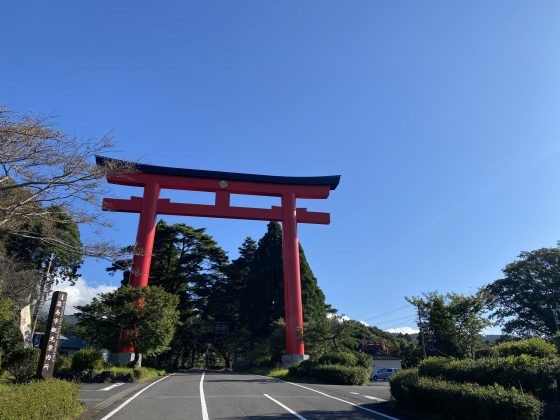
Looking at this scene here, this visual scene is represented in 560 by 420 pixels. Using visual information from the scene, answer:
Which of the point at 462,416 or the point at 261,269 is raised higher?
the point at 261,269

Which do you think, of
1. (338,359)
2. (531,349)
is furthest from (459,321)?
(338,359)

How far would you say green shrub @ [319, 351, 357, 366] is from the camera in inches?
913

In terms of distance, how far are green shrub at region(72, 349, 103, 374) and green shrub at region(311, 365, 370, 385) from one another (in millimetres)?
10954

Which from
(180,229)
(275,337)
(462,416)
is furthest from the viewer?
(180,229)

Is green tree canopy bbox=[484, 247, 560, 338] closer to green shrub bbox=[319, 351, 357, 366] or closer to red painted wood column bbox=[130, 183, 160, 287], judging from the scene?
green shrub bbox=[319, 351, 357, 366]

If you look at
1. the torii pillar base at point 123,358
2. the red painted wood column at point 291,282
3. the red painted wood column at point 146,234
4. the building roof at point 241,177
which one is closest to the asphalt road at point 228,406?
the torii pillar base at point 123,358

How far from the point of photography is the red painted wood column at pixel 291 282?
Result: 27344 millimetres

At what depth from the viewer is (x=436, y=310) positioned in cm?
1421

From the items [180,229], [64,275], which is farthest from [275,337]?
[64,275]

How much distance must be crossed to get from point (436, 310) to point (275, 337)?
19903mm

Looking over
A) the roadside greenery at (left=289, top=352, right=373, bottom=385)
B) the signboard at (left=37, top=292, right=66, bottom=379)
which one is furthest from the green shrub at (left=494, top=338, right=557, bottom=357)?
the signboard at (left=37, top=292, right=66, bottom=379)

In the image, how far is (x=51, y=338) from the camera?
1000 centimetres

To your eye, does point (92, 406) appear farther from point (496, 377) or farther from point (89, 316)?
point (89, 316)

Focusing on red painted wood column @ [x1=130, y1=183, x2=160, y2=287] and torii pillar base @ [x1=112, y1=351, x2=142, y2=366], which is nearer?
torii pillar base @ [x1=112, y1=351, x2=142, y2=366]
